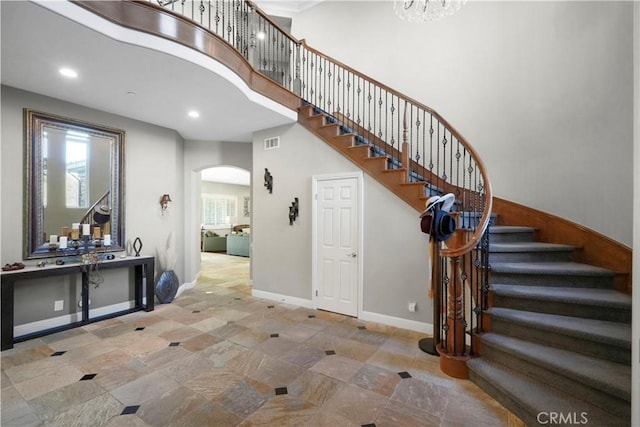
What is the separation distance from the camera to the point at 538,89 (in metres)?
3.67

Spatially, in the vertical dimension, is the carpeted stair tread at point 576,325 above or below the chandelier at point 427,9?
below

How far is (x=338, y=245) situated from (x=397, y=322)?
134cm

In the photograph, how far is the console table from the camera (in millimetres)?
3014

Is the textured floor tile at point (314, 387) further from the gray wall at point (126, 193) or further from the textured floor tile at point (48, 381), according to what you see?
the gray wall at point (126, 193)

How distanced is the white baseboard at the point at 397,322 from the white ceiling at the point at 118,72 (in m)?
3.30

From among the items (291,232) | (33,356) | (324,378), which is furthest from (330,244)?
(33,356)

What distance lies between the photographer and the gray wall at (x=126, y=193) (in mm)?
3277

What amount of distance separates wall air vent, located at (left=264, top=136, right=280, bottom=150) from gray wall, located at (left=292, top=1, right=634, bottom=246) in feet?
7.47

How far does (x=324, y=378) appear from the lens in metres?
2.52

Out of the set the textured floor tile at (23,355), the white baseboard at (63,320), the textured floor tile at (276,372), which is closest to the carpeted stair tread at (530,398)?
the textured floor tile at (276,372)

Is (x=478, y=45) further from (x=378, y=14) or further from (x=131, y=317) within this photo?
(x=131, y=317)

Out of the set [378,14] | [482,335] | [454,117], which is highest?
[378,14]

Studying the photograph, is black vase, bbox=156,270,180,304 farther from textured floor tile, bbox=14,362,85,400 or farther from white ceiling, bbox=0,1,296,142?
white ceiling, bbox=0,1,296,142

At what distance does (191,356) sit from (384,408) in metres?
2.02
